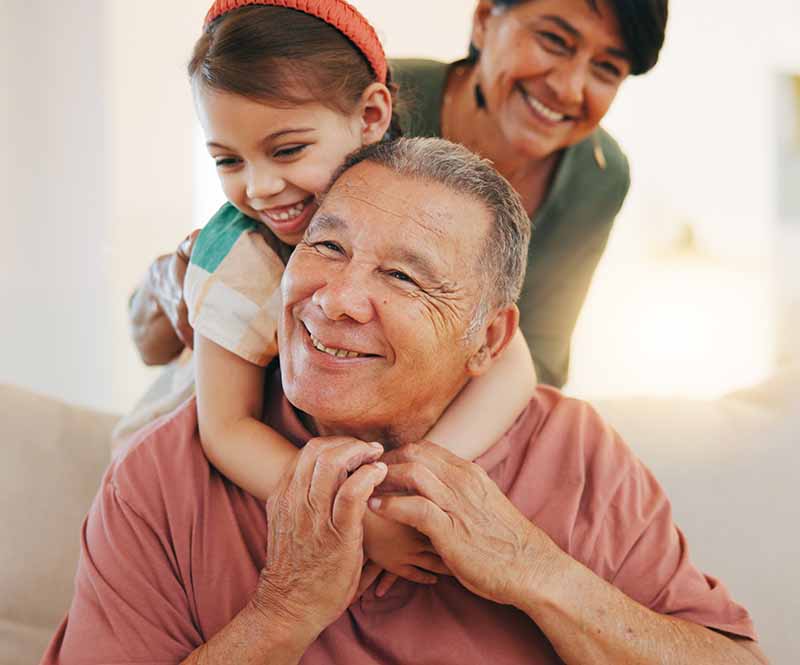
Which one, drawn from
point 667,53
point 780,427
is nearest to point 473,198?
point 780,427

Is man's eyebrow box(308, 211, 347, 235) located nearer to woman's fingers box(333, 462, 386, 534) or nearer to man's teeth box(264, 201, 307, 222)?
man's teeth box(264, 201, 307, 222)

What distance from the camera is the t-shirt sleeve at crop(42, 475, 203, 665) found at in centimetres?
145

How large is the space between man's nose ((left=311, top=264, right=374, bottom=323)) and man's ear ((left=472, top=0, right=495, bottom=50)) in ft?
3.01

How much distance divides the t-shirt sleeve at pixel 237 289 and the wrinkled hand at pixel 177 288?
152 mm

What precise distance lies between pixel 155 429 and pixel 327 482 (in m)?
0.40

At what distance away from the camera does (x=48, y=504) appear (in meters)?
2.04

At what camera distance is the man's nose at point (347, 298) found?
54.0 inches

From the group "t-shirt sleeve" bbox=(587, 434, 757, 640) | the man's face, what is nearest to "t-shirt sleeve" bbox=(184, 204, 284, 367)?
the man's face

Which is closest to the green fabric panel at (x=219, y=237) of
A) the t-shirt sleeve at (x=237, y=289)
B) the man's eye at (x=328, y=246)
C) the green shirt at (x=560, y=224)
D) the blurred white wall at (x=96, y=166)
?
the t-shirt sleeve at (x=237, y=289)

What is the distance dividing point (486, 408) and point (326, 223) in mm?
381

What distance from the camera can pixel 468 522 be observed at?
1.40 meters

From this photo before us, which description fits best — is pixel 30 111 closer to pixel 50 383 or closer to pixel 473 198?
pixel 50 383

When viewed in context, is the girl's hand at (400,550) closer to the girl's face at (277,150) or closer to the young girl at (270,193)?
Answer: the young girl at (270,193)

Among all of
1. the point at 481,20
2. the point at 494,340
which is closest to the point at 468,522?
the point at 494,340
